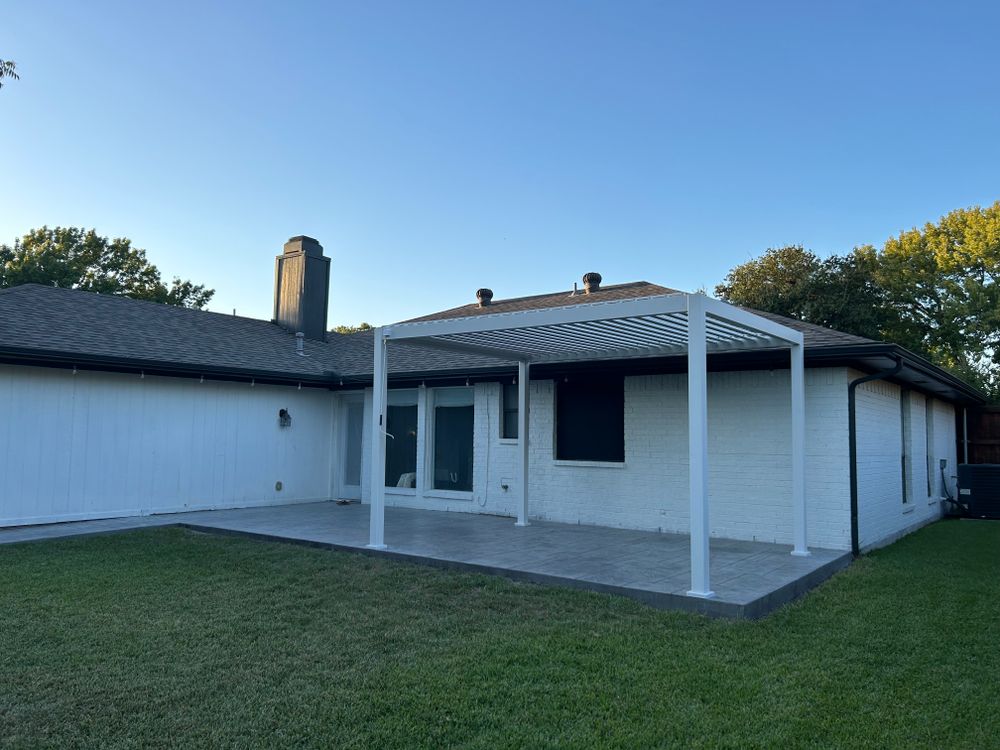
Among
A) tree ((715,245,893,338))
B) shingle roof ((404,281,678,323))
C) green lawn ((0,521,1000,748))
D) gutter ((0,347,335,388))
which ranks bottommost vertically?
green lawn ((0,521,1000,748))

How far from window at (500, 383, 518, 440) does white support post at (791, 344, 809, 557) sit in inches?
173

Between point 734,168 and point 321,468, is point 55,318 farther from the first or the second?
point 734,168

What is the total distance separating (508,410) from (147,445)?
17.8 ft

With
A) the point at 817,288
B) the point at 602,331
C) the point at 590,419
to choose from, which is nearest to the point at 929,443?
the point at 590,419

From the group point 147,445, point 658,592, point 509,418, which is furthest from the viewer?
point 509,418

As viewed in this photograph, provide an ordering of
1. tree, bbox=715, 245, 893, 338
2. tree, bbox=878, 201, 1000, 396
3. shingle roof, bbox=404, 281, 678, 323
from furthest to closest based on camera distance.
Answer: tree, bbox=878, 201, 1000, 396 < tree, bbox=715, 245, 893, 338 < shingle roof, bbox=404, 281, 678, 323

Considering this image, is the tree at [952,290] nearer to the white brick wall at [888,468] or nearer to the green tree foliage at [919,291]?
the green tree foliage at [919,291]

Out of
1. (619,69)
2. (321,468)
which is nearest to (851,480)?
(619,69)

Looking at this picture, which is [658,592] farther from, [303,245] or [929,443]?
[303,245]

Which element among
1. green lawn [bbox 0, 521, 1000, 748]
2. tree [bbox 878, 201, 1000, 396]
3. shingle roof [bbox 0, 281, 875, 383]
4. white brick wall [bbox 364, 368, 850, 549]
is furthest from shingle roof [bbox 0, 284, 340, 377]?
tree [bbox 878, 201, 1000, 396]

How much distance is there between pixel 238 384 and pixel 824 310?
1970 cm

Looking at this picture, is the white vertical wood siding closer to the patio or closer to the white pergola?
the patio

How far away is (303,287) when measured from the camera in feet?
49.3

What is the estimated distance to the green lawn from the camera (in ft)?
10.5
